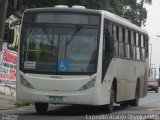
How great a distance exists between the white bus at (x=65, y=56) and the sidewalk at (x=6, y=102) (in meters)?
4.40

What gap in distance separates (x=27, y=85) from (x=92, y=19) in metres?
2.83

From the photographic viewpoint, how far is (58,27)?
18.3 meters

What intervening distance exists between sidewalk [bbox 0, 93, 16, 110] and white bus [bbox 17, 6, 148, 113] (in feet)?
14.4

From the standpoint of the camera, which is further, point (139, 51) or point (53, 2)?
point (53, 2)

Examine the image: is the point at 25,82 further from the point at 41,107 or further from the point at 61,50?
the point at 41,107

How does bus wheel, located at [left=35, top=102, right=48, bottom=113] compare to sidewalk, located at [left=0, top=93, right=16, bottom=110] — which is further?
sidewalk, located at [left=0, top=93, right=16, bottom=110]

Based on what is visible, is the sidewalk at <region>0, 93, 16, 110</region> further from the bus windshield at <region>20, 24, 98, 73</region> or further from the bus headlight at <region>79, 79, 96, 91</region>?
the bus headlight at <region>79, 79, 96, 91</region>

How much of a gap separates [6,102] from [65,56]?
24.8 feet

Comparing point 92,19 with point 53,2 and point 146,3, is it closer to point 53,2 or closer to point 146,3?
point 53,2

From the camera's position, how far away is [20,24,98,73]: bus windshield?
18.0 meters

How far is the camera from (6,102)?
24.9 meters

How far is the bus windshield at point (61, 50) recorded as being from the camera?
18.0m

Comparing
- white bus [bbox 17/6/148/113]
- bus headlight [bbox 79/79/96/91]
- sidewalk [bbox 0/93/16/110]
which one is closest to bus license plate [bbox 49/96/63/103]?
white bus [bbox 17/6/148/113]

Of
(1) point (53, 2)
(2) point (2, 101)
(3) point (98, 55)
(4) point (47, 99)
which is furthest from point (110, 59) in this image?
(1) point (53, 2)
